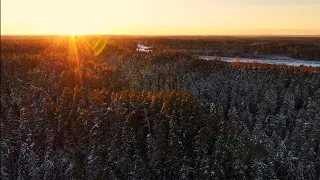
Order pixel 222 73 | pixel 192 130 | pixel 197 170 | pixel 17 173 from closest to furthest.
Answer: pixel 197 170 → pixel 192 130 → pixel 17 173 → pixel 222 73

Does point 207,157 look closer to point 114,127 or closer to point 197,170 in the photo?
point 197,170

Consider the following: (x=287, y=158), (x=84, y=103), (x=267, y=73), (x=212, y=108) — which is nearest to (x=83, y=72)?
(x=84, y=103)

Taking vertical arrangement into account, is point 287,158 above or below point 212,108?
below

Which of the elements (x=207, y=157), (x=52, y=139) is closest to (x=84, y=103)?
(x=52, y=139)

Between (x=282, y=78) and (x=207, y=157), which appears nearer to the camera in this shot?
(x=207, y=157)

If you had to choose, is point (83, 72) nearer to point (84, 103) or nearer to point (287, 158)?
point (84, 103)

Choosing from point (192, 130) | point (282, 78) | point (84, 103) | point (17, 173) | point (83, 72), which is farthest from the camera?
point (83, 72)

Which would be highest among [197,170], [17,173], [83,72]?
[83,72]
